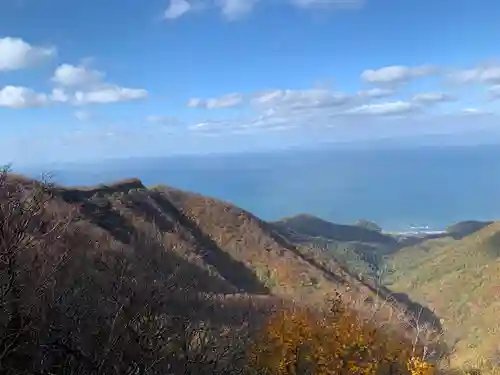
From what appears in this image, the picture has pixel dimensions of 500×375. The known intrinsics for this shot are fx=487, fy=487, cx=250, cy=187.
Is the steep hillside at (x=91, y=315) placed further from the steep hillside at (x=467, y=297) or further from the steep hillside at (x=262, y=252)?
the steep hillside at (x=467, y=297)

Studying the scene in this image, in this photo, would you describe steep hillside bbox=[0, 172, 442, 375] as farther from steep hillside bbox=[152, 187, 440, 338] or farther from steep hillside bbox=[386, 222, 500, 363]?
steep hillside bbox=[386, 222, 500, 363]

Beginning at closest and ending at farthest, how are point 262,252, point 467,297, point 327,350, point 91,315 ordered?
1. point 91,315
2. point 327,350
3. point 262,252
4. point 467,297

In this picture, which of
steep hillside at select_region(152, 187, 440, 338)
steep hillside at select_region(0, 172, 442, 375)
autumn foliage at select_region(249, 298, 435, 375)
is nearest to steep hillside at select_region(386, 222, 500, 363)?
steep hillside at select_region(152, 187, 440, 338)

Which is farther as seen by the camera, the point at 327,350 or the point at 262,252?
the point at 262,252

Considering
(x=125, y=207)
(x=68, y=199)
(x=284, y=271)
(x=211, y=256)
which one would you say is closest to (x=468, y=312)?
(x=284, y=271)

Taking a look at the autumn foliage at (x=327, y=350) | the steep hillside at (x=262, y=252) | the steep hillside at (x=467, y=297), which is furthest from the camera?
the steep hillside at (x=467, y=297)

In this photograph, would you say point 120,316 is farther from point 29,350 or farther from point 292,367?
point 292,367

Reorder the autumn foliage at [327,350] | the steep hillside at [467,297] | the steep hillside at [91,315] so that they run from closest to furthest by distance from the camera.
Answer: the steep hillside at [91,315] < the autumn foliage at [327,350] < the steep hillside at [467,297]

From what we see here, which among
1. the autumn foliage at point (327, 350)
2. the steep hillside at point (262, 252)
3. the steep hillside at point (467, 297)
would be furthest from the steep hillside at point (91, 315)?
the steep hillside at point (467, 297)

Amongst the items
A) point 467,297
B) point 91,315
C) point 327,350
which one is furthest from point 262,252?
point 91,315

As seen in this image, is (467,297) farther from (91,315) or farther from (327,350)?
(91,315)

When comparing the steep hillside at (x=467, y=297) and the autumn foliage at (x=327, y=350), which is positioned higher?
the autumn foliage at (x=327, y=350)
